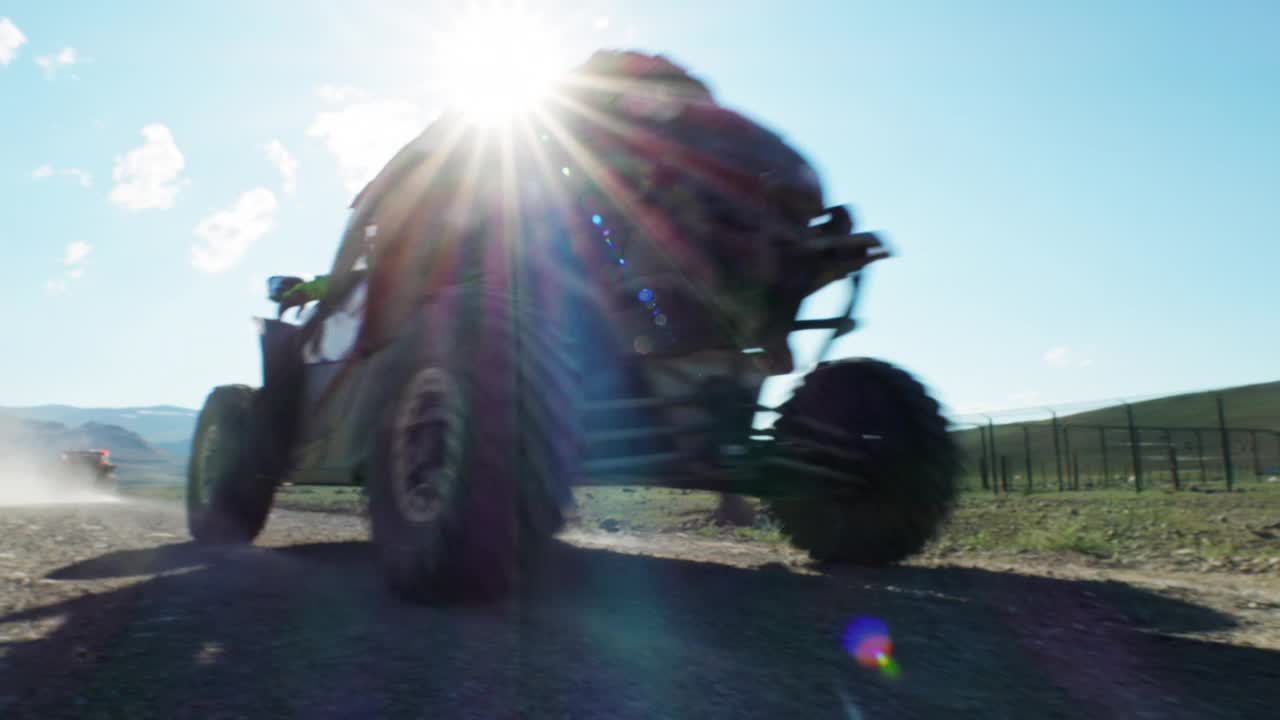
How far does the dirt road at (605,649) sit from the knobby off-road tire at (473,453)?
19cm

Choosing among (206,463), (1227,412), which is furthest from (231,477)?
(1227,412)

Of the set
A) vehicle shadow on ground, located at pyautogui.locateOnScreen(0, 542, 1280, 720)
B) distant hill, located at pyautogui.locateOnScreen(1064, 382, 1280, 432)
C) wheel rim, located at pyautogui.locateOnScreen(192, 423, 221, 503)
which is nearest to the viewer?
vehicle shadow on ground, located at pyautogui.locateOnScreen(0, 542, 1280, 720)

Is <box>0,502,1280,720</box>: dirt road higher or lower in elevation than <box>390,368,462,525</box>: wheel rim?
lower

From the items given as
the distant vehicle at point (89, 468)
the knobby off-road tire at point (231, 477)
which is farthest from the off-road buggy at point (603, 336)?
the distant vehicle at point (89, 468)

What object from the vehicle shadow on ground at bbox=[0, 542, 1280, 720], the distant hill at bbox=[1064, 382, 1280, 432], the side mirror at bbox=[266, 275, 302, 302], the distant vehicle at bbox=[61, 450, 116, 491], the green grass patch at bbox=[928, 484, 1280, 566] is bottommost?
the vehicle shadow on ground at bbox=[0, 542, 1280, 720]

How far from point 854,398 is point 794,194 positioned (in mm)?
1394

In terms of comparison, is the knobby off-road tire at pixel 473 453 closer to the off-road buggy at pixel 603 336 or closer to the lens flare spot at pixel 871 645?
the off-road buggy at pixel 603 336

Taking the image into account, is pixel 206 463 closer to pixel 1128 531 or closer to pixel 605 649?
pixel 605 649

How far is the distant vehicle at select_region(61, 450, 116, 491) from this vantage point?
2647 centimetres

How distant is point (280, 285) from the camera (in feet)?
23.7

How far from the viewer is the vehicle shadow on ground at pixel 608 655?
2.32 meters

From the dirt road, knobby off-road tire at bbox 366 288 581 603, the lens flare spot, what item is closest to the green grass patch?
the dirt road

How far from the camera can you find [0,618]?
3137 mm

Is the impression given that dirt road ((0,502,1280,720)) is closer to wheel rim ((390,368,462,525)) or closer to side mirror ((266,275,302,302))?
wheel rim ((390,368,462,525))
